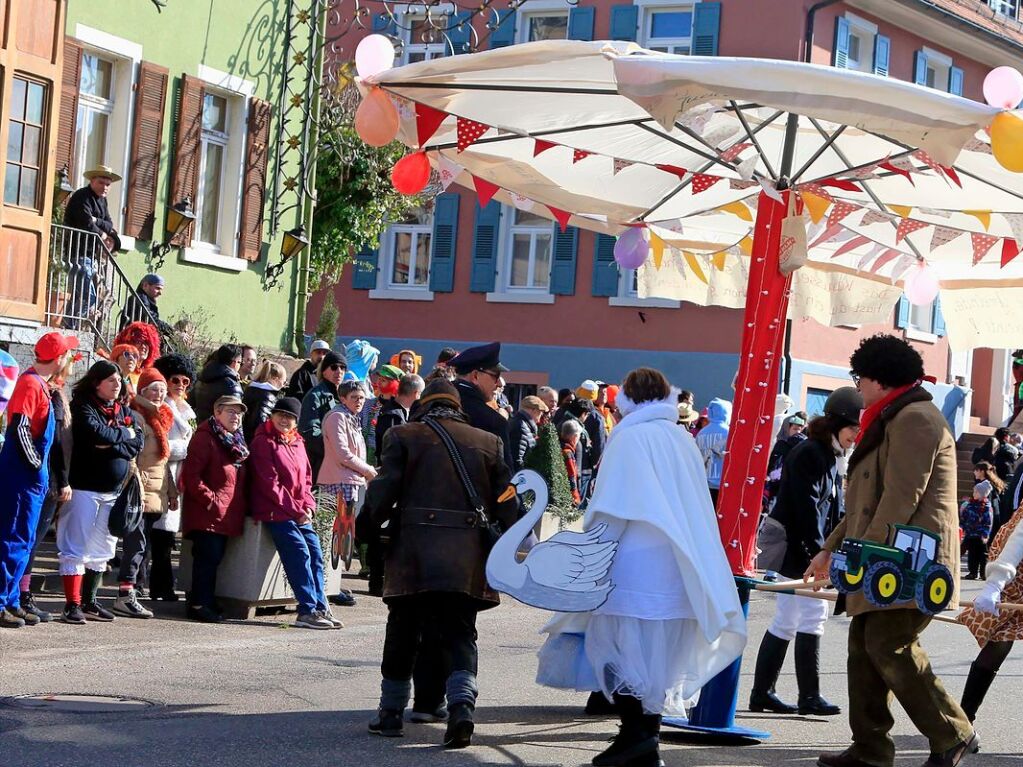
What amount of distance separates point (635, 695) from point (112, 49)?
42.0 feet

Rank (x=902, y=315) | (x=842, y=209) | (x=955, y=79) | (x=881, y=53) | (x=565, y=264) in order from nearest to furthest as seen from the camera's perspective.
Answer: (x=842, y=209) → (x=565, y=264) → (x=881, y=53) → (x=902, y=315) → (x=955, y=79)

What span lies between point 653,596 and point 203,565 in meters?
5.12

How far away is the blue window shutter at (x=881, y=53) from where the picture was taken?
29.0m

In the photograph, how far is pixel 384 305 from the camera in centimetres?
3027

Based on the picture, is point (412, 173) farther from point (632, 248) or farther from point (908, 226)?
point (908, 226)

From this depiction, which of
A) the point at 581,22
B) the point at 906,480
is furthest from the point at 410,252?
the point at 906,480

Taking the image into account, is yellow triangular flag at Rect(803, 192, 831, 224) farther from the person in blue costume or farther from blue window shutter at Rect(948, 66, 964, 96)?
blue window shutter at Rect(948, 66, 964, 96)

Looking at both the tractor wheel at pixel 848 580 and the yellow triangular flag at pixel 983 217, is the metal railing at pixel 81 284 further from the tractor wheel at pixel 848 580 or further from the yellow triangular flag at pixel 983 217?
the tractor wheel at pixel 848 580

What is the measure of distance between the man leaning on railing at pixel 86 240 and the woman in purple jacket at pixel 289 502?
5.10m

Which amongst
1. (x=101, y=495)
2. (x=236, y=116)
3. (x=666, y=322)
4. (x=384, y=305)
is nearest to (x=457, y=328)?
(x=384, y=305)

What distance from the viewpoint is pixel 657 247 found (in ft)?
38.1

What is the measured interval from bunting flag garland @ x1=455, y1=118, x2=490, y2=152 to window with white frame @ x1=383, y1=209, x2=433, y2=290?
20.7 m

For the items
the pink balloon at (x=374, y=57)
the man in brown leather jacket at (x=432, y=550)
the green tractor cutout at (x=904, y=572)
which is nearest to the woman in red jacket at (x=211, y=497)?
the pink balloon at (x=374, y=57)

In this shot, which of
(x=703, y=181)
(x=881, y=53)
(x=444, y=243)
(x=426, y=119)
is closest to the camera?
(x=426, y=119)
